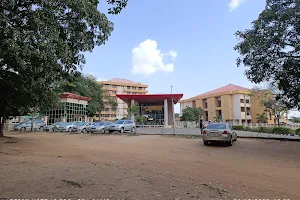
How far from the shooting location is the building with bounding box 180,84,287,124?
67.0m

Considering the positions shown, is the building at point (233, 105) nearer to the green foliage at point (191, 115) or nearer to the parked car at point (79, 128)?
the green foliage at point (191, 115)

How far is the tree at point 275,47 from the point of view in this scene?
11.4m

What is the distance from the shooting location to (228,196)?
475 cm

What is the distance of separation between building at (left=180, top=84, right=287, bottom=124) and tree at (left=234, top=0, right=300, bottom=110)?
2189 inches

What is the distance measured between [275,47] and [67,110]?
36.6m

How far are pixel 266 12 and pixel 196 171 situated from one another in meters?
9.39

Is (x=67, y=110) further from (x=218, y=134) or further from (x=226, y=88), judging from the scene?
(x=226, y=88)

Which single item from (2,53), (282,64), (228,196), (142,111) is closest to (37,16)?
(2,53)

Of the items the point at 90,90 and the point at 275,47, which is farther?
the point at 90,90

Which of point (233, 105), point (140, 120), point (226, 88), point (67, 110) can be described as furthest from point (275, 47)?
point (226, 88)

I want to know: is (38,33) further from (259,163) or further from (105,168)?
(259,163)

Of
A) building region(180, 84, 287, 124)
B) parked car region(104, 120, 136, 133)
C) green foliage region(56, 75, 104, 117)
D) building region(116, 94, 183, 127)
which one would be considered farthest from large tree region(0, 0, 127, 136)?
building region(180, 84, 287, 124)

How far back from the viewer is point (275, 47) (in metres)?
12.1

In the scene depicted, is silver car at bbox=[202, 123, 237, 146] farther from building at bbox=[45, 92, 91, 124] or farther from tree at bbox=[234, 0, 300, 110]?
building at bbox=[45, 92, 91, 124]
